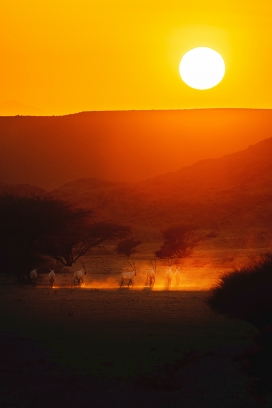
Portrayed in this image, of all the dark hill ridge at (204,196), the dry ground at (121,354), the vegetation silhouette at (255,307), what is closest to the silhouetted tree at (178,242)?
the dark hill ridge at (204,196)

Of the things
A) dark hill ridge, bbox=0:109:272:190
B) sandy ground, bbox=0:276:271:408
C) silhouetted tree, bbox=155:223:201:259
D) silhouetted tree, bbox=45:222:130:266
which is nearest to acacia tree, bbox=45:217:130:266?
silhouetted tree, bbox=45:222:130:266

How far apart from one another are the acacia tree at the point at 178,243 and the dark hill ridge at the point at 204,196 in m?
13.4

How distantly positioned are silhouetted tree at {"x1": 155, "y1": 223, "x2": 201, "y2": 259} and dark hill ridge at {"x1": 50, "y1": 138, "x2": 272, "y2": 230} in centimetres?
1331

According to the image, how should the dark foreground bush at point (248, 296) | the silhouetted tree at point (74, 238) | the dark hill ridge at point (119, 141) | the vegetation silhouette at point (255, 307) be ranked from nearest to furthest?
the vegetation silhouette at point (255, 307), the dark foreground bush at point (248, 296), the silhouetted tree at point (74, 238), the dark hill ridge at point (119, 141)

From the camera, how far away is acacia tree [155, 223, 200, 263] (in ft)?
154

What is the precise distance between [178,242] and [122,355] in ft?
117

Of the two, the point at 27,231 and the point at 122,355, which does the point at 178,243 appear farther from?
the point at 122,355

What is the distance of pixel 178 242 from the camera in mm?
48625

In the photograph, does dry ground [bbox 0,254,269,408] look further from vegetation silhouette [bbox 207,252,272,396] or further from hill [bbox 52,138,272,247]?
hill [bbox 52,138,272,247]

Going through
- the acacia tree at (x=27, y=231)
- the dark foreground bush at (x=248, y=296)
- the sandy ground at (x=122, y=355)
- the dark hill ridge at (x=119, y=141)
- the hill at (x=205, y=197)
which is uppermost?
the dark hill ridge at (x=119, y=141)

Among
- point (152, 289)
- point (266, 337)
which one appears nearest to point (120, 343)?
point (266, 337)

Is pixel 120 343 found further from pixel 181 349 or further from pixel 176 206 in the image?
pixel 176 206

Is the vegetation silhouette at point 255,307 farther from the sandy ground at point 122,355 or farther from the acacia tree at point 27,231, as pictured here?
the acacia tree at point 27,231

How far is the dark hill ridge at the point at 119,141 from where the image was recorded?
493 feet
